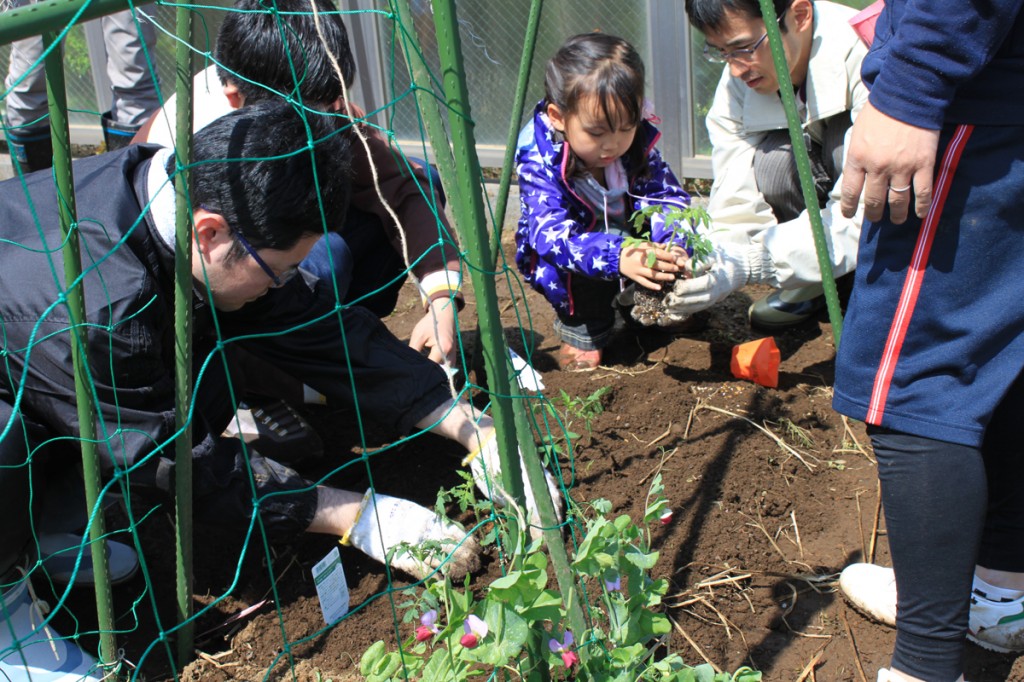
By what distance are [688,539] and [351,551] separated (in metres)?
0.77

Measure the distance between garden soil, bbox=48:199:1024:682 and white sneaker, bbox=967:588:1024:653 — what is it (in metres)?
0.04

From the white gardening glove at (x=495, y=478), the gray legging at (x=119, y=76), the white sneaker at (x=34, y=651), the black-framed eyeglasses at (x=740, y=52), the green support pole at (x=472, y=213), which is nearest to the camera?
the green support pole at (x=472, y=213)

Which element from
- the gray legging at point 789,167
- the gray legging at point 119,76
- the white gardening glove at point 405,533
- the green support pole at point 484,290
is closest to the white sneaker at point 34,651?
the white gardening glove at point 405,533

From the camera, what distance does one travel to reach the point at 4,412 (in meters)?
1.80

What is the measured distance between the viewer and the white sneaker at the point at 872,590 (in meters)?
1.88

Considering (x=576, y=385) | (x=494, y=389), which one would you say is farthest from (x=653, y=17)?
(x=494, y=389)

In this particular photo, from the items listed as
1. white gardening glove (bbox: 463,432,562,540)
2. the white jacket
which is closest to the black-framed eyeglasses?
the white jacket

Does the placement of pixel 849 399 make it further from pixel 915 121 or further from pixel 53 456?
pixel 53 456

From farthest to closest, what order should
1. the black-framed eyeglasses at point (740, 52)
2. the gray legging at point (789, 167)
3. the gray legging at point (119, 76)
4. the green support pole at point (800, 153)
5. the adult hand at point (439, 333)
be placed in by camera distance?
1. the gray legging at point (119, 76)
2. the gray legging at point (789, 167)
3. the black-framed eyeglasses at point (740, 52)
4. the adult hand at point (439, 333)
5. the green support pole at point (800, 153)

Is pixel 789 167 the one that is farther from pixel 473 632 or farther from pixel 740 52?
pixel 473 632

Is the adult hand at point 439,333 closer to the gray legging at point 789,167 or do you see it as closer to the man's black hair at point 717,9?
the man's black hair at point 717,9

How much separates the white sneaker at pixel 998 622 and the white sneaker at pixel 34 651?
1619 mm

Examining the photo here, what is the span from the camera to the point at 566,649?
142 centimetres

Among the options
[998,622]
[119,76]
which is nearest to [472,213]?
[998,622]
